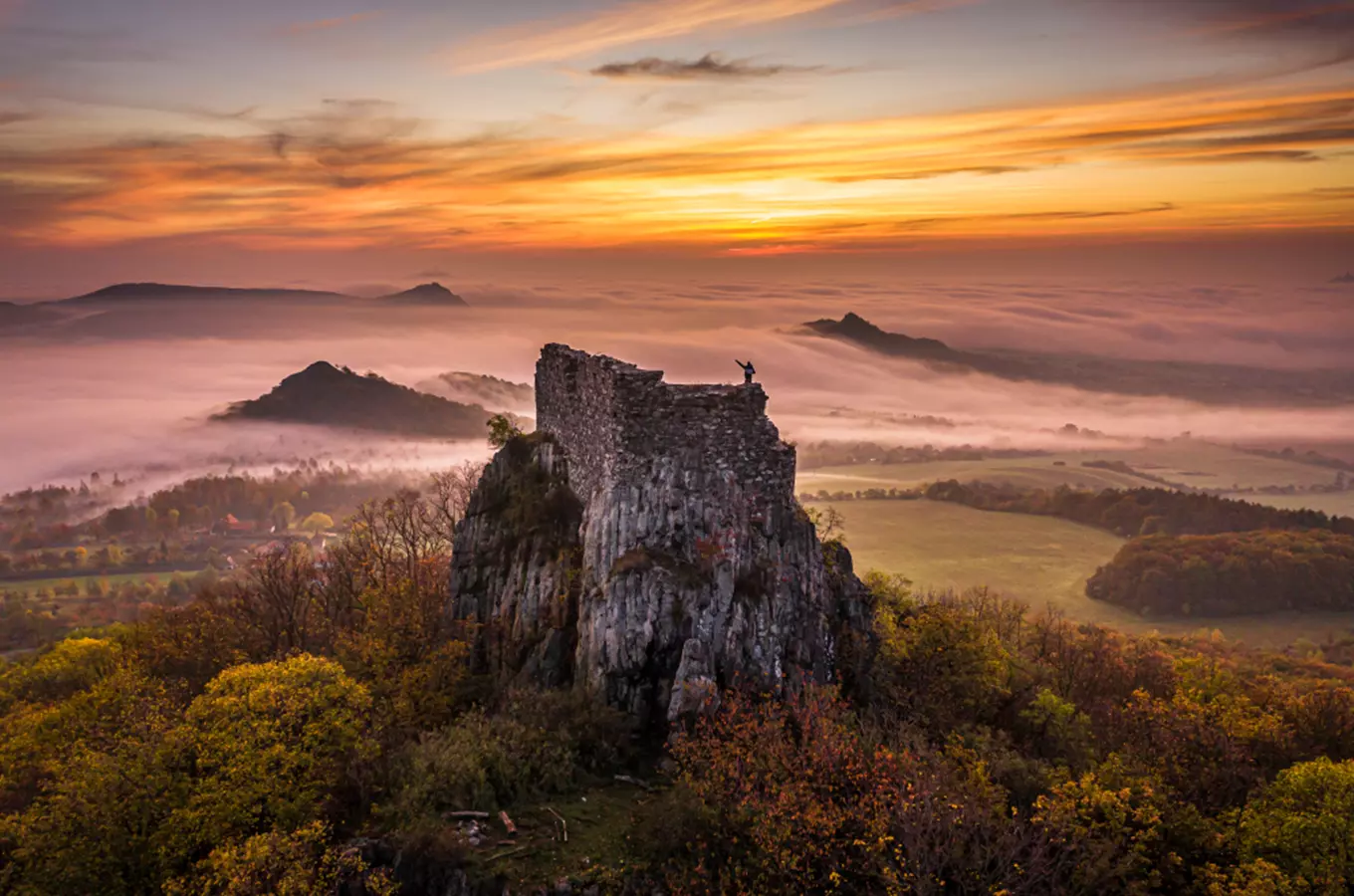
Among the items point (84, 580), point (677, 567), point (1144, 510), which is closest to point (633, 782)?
point (677, 567)

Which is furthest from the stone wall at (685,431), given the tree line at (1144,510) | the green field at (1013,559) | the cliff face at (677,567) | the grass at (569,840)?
the tree line at (1144,510)

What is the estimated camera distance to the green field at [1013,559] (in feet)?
318

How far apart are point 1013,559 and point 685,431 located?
106714 mm

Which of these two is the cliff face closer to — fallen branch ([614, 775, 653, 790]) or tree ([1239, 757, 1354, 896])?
fallen branch ([614, 775, 653, 790])

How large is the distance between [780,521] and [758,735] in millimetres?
8262

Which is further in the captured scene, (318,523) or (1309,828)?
(318,523)

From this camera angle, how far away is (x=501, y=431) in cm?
3969

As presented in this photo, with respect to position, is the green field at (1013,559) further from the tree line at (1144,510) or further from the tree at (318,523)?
the tree at (318,523)

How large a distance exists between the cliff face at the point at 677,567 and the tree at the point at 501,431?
761cm

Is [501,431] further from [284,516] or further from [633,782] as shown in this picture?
[284,516]

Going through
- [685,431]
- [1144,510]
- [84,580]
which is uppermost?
[685,431]

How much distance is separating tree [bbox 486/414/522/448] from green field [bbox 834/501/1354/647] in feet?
238

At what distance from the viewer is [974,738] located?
2964cm

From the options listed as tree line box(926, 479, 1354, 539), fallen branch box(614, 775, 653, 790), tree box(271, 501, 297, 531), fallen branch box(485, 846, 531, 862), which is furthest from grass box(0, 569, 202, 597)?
fallen branch box(485, 846, 531, 862)
